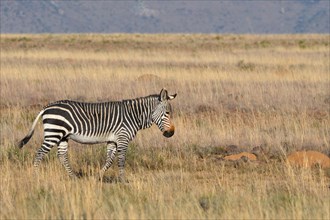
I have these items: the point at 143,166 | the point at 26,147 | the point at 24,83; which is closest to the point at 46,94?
the point at 24,83

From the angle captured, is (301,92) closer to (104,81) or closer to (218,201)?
(104,81)

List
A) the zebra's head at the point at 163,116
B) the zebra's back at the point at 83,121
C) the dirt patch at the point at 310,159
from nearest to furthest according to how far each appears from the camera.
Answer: the zebra's back at the point at 83,121, the zebra's head at the point at 163,116, the dirt patch at the point at 310,159

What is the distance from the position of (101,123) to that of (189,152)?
106 inches

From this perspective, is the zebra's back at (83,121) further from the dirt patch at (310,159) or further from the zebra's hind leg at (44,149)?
the dirt patch at (310,159)

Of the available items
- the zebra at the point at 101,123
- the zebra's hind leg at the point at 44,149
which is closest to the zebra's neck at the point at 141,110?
the zebra at the point at 101,123

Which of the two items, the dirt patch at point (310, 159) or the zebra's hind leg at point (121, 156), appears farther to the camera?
the dirt patch at point (310, 159)

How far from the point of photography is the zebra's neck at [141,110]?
10827 millimetres

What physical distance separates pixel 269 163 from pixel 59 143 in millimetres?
3385

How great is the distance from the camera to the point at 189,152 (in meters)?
12.9

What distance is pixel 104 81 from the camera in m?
24.3

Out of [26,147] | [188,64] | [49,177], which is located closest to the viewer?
[49,177]

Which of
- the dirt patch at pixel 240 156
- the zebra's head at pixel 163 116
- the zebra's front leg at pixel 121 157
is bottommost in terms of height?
the zebra's front leg at pixel 121 157

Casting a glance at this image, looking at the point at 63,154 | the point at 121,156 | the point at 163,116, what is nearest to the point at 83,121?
the point at 63,154

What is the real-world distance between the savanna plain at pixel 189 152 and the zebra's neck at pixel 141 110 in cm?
74
